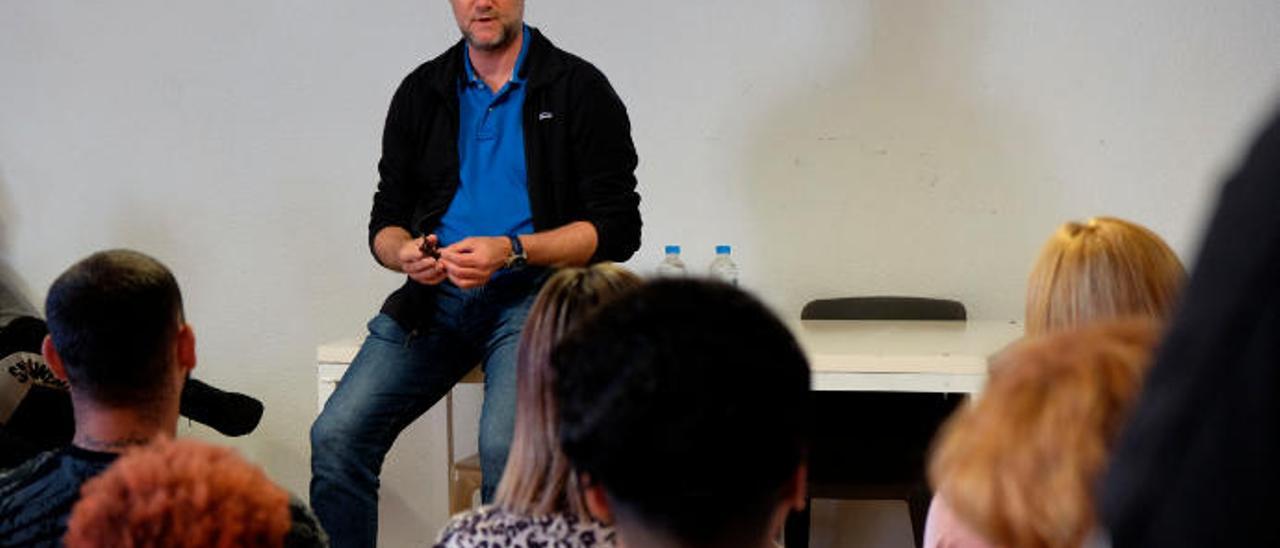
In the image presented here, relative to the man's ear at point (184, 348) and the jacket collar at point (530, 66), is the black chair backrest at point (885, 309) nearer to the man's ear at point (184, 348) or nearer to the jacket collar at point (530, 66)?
the jacket collar at point (530, 66)

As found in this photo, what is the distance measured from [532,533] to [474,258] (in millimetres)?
1046

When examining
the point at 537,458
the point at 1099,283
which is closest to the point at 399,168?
the point at 537,458

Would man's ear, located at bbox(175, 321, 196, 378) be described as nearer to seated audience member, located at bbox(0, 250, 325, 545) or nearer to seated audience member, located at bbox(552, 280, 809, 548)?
seated audience member, located at bbox(0, 250, 325, 545)

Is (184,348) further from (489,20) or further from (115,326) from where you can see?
(489,20)

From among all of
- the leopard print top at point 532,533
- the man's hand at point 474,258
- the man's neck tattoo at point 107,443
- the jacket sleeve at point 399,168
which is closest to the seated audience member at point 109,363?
the man's neck tattoo at point 107,443

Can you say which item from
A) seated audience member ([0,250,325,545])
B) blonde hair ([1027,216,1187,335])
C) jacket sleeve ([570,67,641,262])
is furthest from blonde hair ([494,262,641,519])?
jacket sleeve ([570,67,641,262])

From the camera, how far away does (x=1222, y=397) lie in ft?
2.15

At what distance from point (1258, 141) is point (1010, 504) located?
0.27 m

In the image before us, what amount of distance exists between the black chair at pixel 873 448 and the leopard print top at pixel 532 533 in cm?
130

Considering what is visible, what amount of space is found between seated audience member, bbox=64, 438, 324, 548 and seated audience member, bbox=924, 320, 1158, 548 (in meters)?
0.61

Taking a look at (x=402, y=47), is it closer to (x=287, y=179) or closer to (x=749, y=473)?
(x=287, y=179)

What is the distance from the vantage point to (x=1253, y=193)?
650 millimetres

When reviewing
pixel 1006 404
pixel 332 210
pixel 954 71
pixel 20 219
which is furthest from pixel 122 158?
pixel 1006 404

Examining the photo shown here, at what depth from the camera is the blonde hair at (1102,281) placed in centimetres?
173
